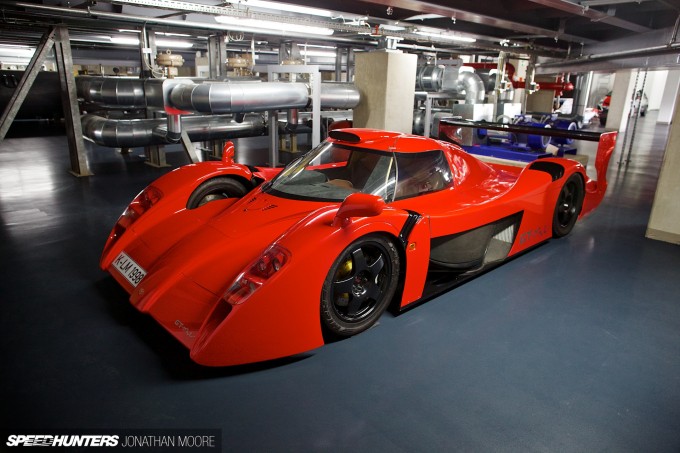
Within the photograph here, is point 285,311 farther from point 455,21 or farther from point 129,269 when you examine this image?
point 455,21

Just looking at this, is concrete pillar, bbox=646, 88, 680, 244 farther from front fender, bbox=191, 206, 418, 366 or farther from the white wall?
the white wall

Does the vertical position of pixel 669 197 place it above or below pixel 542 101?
below

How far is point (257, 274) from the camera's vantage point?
2426 mm

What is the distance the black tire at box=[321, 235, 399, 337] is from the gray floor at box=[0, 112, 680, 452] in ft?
0.47

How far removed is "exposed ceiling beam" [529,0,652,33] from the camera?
5.16m

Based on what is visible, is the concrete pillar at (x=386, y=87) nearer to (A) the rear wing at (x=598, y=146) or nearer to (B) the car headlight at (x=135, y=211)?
(A) the rear wing at (x=598, y=146)

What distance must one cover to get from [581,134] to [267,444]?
4592 millimetres

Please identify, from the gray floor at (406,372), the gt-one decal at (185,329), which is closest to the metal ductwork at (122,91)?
the gray floor at (406,372)

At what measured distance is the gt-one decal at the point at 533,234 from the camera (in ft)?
13.4

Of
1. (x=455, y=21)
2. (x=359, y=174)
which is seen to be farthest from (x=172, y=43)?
(x=359, y=174)

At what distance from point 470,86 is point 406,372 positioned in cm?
896

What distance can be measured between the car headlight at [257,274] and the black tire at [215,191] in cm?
147

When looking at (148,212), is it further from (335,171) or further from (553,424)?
(553,424)

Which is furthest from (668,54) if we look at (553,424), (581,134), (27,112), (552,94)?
(27,112)
